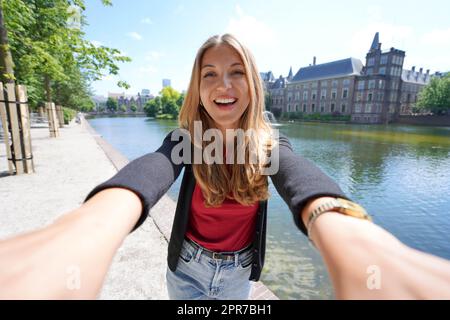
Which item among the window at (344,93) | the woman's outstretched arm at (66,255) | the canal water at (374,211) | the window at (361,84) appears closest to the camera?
the woman's outstretched arm at (66,255)

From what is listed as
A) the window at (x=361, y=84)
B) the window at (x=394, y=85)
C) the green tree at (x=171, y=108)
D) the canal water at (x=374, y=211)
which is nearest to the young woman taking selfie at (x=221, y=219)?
the canal water at (x=374, y=211)

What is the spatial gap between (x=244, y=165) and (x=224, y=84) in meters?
0.55

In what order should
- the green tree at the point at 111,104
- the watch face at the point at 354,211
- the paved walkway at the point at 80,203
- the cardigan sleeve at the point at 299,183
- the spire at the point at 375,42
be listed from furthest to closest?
the green tree at the point at 111,104
the spire at the point at 375,42
the paved walkway at the point at 80,203
the cardigan sleeve at the point at 299,183
the watch face at the point at 354,211

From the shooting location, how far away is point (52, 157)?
31.1 feet

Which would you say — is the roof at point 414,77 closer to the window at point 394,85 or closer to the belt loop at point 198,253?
the window at point 394,85

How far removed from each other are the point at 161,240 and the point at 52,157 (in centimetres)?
844

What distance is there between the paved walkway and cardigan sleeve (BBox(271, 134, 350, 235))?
1.89 meters

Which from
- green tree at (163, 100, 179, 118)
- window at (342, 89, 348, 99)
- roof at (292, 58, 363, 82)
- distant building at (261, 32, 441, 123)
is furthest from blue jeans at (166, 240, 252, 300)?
green tree at (163, 100, 179, 118)

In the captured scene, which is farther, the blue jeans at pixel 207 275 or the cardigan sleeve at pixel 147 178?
the blue jeans at pixel 207 275

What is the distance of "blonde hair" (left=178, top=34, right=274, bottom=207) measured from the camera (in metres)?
1.57

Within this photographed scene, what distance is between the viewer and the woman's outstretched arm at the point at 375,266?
58 centimetres

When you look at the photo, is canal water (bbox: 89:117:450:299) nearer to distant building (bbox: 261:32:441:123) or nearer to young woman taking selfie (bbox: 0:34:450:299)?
young woman taking selfie (bbox: 0:34:450:299)

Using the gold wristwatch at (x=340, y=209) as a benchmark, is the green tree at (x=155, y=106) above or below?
above

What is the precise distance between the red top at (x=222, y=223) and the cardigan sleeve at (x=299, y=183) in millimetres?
339
